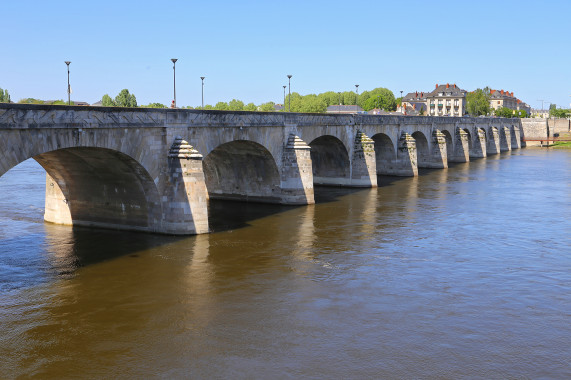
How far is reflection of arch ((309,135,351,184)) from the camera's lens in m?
49.6

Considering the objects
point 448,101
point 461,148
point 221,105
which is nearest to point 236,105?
point 221,105

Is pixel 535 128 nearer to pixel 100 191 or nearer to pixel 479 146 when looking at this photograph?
pixel 479 146

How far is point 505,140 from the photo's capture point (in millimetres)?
→ 108000

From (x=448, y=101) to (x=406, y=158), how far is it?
121 meters

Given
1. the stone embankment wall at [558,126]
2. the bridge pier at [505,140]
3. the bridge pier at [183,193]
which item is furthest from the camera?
the stone embankment wall at [558,126]

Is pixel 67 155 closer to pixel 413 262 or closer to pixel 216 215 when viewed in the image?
pixel 216 215

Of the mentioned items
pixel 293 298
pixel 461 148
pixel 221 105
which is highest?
pixel 221 105

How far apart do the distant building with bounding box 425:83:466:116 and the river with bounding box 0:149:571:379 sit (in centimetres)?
14181

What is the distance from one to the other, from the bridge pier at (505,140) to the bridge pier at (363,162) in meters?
64.7

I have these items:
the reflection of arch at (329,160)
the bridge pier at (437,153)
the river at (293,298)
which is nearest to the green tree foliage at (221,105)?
the bridge pier at (437,153)

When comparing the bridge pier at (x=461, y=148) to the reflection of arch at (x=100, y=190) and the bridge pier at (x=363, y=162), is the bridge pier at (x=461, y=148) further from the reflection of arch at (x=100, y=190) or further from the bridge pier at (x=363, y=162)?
the reflection of arch at (x=100, y=190)

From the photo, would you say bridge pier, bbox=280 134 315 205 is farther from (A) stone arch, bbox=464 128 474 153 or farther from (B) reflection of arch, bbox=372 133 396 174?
(A) stone arch, bbox=464 128 474 153

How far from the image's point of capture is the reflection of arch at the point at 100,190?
2822 centimetres

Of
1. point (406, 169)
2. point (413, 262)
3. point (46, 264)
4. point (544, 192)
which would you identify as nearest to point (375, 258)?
point (413, 262)
